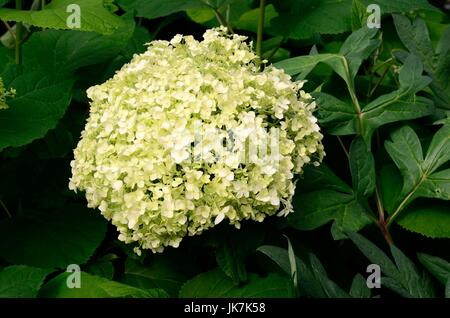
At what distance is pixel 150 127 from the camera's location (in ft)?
4.39

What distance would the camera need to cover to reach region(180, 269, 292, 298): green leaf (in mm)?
1401

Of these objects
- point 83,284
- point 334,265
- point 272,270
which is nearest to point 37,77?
point 83,284

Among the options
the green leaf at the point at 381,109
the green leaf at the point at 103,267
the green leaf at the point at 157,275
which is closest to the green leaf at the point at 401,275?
the green leaf at the point at 381,109

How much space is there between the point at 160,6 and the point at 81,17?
339 millimetres

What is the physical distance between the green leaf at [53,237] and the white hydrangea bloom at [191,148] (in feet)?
0.55

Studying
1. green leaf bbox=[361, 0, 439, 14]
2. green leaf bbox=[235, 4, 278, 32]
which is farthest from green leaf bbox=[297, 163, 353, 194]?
green leaf bbox=[235, 4, 278, 32]

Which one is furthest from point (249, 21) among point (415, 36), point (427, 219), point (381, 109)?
point (427, 219)

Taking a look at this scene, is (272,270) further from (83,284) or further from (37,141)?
(37,141)

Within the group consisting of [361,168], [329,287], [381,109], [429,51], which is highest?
[429,51]

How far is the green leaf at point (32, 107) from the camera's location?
1.47 meters

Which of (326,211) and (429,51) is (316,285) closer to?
(326,211)

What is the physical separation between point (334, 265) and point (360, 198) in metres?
0.17

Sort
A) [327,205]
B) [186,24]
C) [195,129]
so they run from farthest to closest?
[186,24] < [327,205] < [195,129]

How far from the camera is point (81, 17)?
59.1 inches
